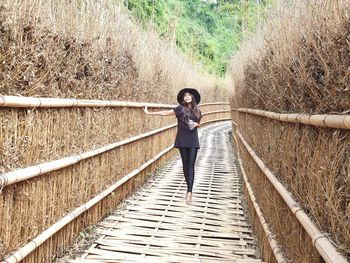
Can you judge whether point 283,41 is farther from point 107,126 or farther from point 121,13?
point 121,13

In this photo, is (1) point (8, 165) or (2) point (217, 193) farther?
(2) point (217, 193)

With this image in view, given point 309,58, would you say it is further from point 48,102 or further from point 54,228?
point 54,228

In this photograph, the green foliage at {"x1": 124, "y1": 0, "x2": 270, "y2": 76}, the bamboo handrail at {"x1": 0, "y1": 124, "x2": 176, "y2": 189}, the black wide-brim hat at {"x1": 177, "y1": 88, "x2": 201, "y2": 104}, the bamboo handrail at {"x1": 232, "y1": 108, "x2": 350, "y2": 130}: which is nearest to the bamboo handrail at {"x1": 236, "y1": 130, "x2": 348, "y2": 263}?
the bamboo handrail at {"x1": 232, "y1": 108, "x2": 350, "y2": 130}

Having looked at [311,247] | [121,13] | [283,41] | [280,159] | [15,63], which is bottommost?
[311,247]

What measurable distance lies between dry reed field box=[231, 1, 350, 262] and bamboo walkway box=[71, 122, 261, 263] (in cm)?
59

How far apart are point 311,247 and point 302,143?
0.65 m

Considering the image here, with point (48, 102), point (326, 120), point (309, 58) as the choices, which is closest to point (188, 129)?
point (48, 102)

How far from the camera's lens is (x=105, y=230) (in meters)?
4.61

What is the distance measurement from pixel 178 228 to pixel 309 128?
2.50 m

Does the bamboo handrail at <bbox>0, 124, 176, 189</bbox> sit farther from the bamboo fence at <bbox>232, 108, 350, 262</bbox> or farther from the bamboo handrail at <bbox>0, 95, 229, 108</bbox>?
the bamboo fence at <bbox>232, 108, 350, 262</bbox>

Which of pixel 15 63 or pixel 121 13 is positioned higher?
pixel 121 13

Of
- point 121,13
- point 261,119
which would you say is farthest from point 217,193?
point 121,13

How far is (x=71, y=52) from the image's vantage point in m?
3.82

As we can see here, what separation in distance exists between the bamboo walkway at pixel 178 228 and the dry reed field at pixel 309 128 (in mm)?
590
